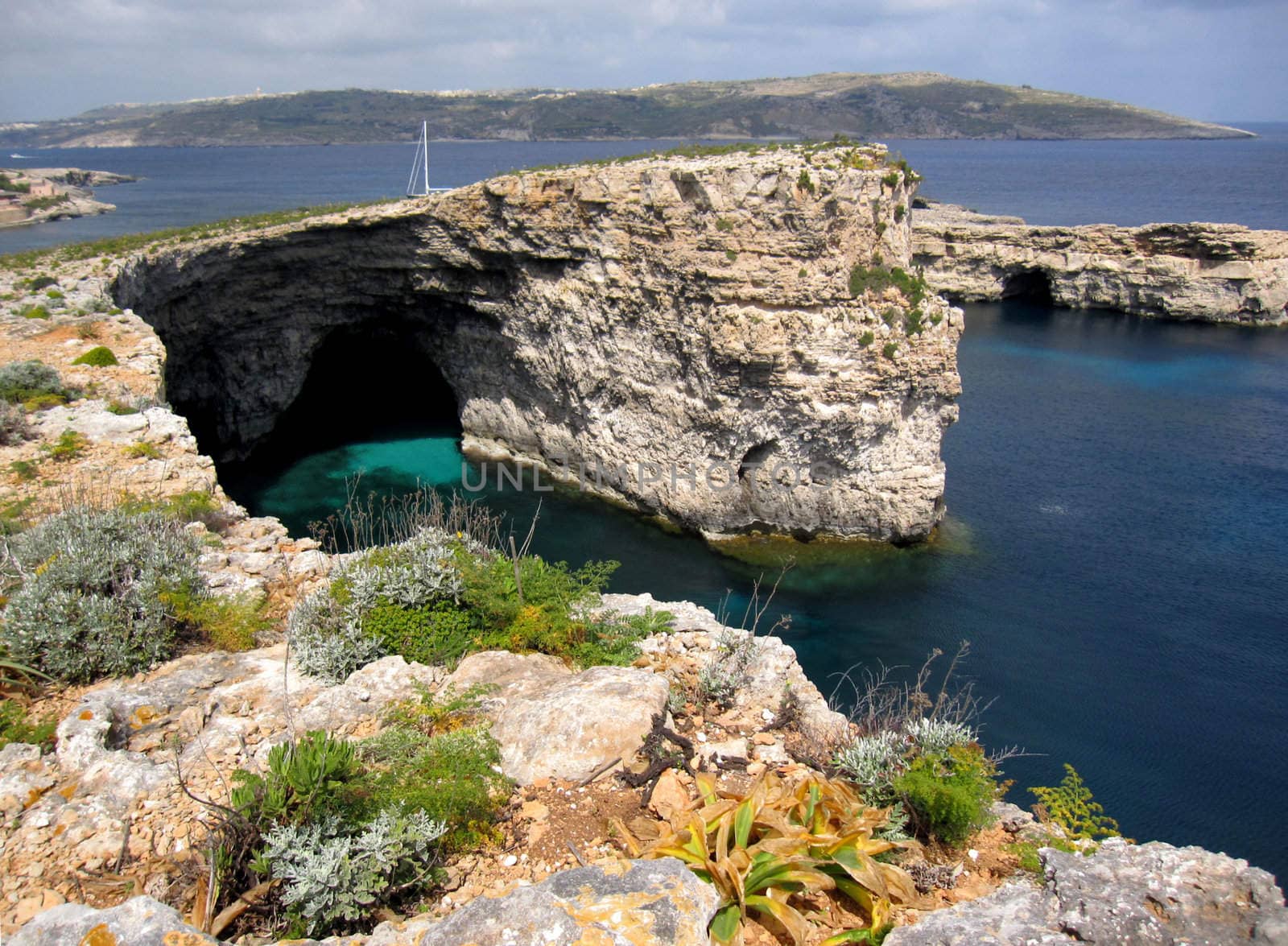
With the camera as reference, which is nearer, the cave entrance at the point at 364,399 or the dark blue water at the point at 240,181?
the cave entrance at the point at 364,399

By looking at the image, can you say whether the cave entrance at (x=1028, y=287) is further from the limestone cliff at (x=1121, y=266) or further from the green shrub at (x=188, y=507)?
the green shrub at (x=188, y=507)

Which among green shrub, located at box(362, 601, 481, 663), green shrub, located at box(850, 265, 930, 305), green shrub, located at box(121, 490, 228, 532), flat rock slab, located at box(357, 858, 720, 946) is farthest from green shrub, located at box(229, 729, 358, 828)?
green shrub, located at box(850, 265, 930, 305)

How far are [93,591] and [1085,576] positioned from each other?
2623 cm

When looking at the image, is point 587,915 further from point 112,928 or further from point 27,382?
point 27,382

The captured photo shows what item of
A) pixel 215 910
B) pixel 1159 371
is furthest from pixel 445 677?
pixel 1159 371

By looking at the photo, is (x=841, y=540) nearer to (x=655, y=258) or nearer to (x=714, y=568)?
(x=714, y=568)

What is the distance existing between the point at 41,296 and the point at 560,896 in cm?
2783

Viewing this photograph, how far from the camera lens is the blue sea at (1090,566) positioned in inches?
746

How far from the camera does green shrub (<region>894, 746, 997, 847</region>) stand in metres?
7.17

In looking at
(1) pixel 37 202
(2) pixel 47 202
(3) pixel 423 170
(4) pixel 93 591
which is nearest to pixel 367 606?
(4) pixel 93 591

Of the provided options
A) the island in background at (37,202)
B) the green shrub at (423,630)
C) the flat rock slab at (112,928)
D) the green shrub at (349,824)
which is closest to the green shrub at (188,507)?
the green shrub at (423,630)

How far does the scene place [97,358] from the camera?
2005 cm

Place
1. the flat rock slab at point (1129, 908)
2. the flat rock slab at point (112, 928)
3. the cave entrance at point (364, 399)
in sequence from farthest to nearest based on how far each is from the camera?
the cave entrance at point (364, 399)
the flat rock slab at point (1129, 908)
the flat rock slab at point (112, 928)

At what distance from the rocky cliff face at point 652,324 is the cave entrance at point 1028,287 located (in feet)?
146
